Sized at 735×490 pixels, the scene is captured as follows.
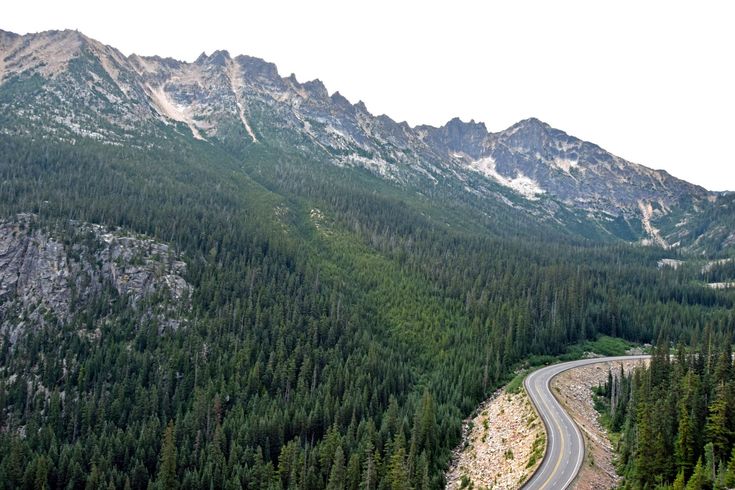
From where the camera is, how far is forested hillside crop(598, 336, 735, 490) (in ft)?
161

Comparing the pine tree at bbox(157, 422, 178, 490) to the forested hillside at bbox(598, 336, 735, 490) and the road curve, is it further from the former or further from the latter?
the forested hillside at bbox(598, 336, 735, 490)

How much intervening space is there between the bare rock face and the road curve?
9360 cm

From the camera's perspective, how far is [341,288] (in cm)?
16038

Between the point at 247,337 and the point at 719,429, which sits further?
the point at 247,337

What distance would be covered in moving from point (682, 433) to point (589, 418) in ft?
88.1

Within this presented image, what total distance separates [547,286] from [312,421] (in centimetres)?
9503

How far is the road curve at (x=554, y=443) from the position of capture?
57.5 metres

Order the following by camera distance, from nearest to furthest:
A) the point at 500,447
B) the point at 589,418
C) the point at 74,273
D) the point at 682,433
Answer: the point at 682,433, the point at 500,447, the point at 589,418, the point at 74,273

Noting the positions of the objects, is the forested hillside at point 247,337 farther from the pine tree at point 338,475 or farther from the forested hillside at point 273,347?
the forested hillside at point 273,347

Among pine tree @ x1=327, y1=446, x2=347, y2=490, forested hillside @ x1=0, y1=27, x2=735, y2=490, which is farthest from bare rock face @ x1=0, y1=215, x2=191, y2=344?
pine tree @ x1=327, y1=446, x2=347, y2=490

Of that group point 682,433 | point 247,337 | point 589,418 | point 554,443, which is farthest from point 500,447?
point 247,337

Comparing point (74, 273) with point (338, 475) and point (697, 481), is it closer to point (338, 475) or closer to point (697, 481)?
point (338, 475)

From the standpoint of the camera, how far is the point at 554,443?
6619cm

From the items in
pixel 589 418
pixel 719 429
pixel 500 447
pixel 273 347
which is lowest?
pixel 273 347
